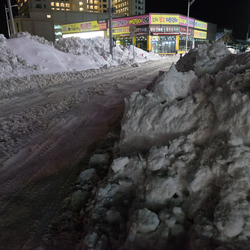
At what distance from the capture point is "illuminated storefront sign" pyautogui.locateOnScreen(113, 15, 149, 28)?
1409 inches

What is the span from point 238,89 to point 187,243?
160cm

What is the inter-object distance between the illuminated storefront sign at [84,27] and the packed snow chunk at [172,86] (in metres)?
43.0

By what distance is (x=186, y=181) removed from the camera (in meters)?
2.14

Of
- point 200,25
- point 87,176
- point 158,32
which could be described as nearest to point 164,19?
point 158,32

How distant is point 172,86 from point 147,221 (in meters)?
1.99

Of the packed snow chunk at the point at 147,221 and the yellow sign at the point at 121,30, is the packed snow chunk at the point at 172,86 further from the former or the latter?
the yellow sign at the point at 121,30

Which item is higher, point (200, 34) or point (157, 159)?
point (200, 34)

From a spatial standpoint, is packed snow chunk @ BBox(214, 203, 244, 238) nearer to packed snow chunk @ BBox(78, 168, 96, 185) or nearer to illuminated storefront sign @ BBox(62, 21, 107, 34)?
packed snow chunk @ BBox(78, 168, 96, 185)

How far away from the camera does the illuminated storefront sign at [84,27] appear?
1680 inches

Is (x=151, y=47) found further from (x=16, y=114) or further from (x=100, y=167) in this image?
(x=100, y=167)

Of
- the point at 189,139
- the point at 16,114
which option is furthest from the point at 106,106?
the point at 189,139

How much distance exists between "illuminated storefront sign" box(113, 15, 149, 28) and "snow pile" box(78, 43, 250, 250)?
3694 centimetres

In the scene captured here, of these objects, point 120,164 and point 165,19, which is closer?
point 120,164

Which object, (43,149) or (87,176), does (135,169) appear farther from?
(43,149)
